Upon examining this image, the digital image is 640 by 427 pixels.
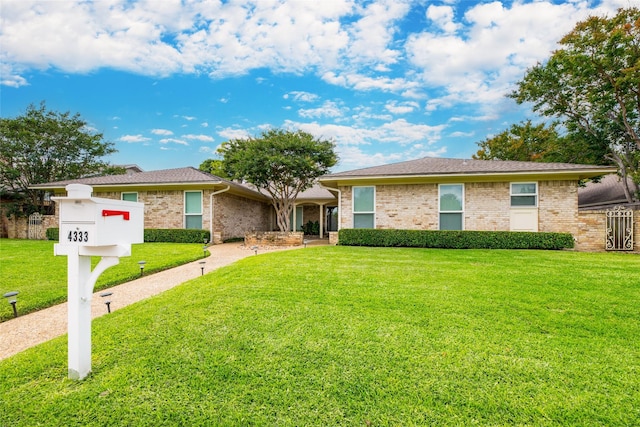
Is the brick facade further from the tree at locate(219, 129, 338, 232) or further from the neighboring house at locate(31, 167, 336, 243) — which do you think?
the tree at locate(219, 129, 338, 232)

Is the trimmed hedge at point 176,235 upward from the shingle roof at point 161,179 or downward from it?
downward

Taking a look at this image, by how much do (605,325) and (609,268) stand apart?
14.4 feet

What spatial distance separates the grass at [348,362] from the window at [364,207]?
7.46 meters

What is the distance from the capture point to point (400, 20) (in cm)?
1058

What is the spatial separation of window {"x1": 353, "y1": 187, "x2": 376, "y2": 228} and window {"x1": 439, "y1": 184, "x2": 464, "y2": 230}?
2742 mm

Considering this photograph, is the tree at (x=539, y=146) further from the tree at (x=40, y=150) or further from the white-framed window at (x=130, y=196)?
the tree at (x=40, y=150)

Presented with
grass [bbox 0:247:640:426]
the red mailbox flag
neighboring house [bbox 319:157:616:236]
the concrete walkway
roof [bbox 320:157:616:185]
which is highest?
roof [bbox 320:157:616:185]

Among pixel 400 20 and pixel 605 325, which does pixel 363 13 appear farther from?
pixel 605 325

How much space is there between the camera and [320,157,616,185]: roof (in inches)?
394

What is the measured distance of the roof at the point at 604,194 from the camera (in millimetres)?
15893

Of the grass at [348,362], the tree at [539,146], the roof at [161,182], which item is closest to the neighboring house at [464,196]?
the roof at [161,182]

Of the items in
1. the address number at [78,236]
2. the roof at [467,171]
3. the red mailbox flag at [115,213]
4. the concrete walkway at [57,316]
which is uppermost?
the roof at [467,171]

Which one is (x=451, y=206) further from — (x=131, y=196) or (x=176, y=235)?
(x=131, y=196)

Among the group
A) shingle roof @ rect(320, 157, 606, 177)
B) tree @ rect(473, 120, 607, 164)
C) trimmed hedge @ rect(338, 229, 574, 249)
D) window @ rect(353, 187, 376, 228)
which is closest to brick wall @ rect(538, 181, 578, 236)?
trimmed hedge @ rect(338, 229, 574, 249)
